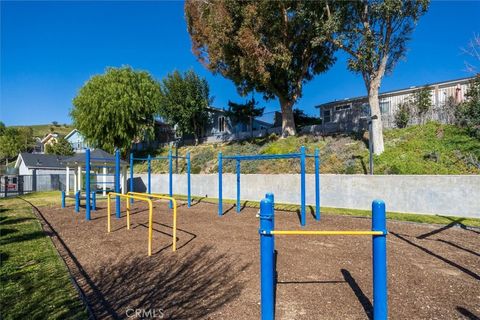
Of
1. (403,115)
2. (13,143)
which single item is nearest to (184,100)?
(403,115)

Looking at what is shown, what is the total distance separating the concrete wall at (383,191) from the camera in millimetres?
Result: 10422

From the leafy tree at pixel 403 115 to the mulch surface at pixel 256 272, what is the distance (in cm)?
1095

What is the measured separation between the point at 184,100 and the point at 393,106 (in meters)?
19.2

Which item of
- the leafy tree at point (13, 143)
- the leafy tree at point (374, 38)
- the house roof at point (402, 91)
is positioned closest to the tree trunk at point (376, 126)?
the leafy tree at point (374, 38)

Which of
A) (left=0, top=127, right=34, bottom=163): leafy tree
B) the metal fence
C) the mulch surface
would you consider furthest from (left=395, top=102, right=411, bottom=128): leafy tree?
(left=0, top=127, right=34, bottom=163): leafy tree

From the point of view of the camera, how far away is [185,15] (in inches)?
1005

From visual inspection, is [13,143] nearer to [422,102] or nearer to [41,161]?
[41,161]

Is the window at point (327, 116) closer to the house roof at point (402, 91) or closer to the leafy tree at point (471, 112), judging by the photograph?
the house roof at point (402, 91)

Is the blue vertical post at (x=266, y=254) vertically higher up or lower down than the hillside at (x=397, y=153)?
lower down

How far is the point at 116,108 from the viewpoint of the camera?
29.7m

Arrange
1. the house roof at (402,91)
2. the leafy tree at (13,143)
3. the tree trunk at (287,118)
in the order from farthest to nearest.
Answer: the leafy tree at (13,143)
the tree trunk at (287,118)
the house roof at (402,91)

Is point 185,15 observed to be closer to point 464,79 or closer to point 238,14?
point 238,14

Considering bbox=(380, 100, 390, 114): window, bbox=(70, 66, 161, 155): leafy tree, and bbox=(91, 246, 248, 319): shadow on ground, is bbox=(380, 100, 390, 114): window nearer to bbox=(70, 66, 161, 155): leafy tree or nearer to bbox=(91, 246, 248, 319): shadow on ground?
bbox=(91, 246, 248, 319): shadow on ground

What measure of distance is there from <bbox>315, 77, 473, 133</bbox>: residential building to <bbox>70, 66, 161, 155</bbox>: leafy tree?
17592mm
